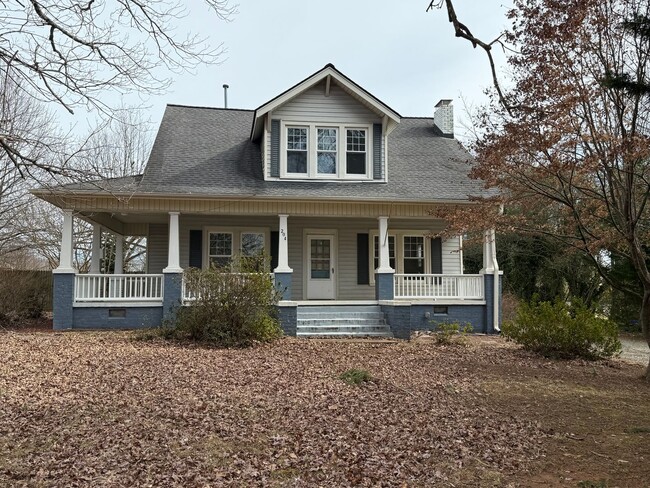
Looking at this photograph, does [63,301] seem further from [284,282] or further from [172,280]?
[284,282]

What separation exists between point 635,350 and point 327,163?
30.3 feet

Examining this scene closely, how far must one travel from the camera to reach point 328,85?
14.1 metres

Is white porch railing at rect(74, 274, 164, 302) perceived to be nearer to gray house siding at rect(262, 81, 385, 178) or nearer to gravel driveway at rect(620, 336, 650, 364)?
gray house siding at rect(262, 81, 385, 178)

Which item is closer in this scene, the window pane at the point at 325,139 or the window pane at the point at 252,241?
the window pane at the point at 325,139

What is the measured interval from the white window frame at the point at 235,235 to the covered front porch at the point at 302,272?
29 millimetres

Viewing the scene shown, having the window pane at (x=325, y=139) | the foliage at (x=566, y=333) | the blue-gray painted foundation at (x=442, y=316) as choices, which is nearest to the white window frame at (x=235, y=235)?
the window pane at (x=325, y=139)

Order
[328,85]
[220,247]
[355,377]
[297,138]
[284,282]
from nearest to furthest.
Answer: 1. [355,377]
2. [284,282]
3. [328,85]
4. [297,138]
5. [220,247]

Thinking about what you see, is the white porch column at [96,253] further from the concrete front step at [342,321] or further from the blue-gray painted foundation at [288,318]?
the concrete front step at [342,321]

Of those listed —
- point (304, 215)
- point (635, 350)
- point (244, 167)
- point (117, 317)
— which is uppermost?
point (244, 167)

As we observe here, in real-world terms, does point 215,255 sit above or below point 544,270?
above

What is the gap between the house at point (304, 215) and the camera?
12.7m

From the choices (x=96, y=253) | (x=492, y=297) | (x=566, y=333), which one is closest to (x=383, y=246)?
(x=492, y=297)

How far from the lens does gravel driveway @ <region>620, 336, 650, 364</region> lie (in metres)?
11.3

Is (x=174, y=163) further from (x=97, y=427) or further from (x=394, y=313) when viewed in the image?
(x=97, y=427)
